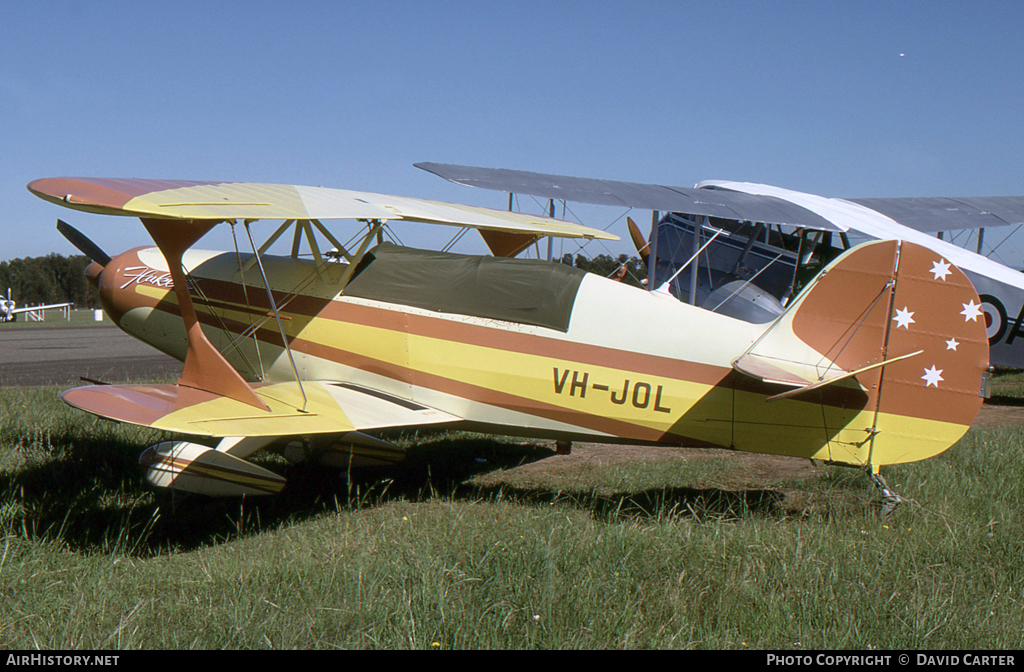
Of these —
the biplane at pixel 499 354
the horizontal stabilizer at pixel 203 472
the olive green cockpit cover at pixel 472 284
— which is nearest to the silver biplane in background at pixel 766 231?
the olive green cockpit cover at pixel 472 284

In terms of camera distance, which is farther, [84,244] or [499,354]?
[84,244]

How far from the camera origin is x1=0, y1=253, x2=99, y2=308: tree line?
71.5 metres

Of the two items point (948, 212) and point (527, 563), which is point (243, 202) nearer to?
point (527, 563)

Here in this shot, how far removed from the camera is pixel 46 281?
2876 inches

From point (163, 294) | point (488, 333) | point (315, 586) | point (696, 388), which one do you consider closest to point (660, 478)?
point (696, 388)

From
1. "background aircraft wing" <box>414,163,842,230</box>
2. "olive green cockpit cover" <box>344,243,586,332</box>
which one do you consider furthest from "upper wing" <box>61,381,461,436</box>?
"background aircraft wing" <box>414,163,842,230</box>

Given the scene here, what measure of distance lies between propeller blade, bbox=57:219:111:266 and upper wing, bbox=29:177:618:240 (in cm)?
224

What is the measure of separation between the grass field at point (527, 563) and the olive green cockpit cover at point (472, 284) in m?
1.47

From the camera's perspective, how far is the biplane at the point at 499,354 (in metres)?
4.60

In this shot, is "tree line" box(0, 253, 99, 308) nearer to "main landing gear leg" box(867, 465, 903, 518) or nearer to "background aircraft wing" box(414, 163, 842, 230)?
"background aircraft wing" box(414, 163, 842, 230)

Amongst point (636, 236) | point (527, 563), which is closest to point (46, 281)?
point (636, 236)

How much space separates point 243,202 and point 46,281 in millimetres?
82198

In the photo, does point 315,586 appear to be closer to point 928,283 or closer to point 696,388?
point 696,388
